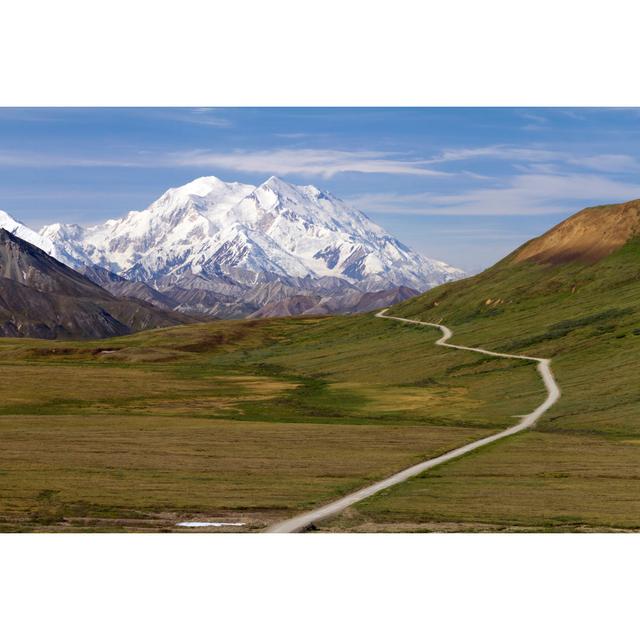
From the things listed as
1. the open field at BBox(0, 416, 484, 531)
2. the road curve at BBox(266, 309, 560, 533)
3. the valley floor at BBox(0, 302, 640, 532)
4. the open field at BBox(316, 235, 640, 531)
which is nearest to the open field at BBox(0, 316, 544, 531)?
the open field at BBox(0, 416, 484, 531)

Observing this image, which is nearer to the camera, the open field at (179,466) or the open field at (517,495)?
the open field at (517,495)

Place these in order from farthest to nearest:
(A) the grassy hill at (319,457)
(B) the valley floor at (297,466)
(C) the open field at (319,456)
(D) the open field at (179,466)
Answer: (C) the open field at (319,456) < (A) the grassy hill at (319,457) < (B) the valley floor at (297,466) < (D) the open field at (179,466)

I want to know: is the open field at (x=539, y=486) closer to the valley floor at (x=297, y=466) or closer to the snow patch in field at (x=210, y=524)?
the valley floor at (x=297, y=466)

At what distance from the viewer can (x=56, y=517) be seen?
227 ft

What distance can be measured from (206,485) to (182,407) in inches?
3404

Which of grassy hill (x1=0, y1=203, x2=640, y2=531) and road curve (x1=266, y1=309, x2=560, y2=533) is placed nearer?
road curve (x1=266, y1=309, x2=560, y2=533)

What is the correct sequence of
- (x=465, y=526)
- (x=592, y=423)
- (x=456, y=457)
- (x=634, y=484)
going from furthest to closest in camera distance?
(x=592, y=423) → (x=456, y=457) → (x=634, y=484) → (x=465, y=526)

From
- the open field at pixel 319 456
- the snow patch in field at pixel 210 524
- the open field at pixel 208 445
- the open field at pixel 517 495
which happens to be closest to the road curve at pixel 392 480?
the open field at pixel 517 495

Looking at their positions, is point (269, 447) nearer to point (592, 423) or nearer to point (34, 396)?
point (592, 423)

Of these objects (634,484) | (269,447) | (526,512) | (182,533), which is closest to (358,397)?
(269,447)

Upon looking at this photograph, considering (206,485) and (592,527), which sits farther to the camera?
(206,485)

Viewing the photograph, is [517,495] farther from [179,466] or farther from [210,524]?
[179,466]

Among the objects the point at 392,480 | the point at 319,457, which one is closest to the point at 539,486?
the point at 392,480

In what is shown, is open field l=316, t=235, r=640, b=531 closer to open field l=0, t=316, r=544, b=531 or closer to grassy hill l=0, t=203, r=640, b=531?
grassy hill l=0, t=203, r=640, b=531
